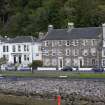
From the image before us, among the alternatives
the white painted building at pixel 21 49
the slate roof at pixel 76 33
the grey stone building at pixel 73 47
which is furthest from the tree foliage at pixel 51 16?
the grey stone building at pixel 73 47

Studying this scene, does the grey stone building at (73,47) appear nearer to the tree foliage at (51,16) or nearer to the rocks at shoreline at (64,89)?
the tree foliage at (51,16)

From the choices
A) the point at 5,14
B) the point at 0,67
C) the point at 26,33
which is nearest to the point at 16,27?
the point at 26,33

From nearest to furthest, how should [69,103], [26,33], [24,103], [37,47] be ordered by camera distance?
1. [69,103]
2. [24,103]
3. [37,47]
4. [26,33]

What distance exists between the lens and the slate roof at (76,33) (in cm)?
8062

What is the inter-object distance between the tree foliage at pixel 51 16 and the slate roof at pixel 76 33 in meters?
17.6

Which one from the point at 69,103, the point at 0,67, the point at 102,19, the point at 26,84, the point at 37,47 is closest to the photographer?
the point at 69,103

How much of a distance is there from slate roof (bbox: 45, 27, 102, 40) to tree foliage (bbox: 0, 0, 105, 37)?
17.6 m

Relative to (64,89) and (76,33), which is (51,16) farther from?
(64,89)

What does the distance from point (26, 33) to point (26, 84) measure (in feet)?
192

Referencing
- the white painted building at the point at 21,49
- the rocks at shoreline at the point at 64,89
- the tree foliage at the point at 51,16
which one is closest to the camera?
the rocks at shoreline at the point at 64,89

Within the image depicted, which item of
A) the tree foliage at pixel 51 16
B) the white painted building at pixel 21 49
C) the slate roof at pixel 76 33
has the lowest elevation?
the white painted building at pixel 21 49

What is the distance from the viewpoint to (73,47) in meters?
82.6

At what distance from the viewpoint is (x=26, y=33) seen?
111 m

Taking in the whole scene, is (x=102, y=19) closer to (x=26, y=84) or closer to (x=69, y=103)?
(x=26, y=84)
